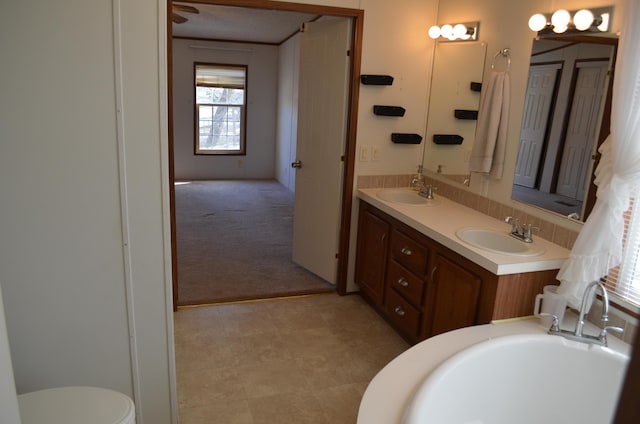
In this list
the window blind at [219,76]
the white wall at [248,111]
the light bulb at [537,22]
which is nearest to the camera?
the light bulb at [537,22]

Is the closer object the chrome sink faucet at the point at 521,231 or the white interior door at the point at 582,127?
the white interior door at the point at 582,127

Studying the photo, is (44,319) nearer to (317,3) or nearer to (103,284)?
(103,284)

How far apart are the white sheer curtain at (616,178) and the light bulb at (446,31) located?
152cm

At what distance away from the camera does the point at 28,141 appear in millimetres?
1727

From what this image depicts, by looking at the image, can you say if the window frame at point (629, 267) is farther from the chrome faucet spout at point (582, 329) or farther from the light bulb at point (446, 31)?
the light bulb at point (446, 31)

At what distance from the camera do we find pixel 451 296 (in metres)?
2.66

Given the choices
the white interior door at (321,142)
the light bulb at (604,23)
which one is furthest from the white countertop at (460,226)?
the light bulb at (604,23)

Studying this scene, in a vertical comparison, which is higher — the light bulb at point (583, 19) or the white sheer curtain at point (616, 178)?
the light bulb at point (583, 19)

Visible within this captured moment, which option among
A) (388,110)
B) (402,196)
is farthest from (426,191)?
(388,110)

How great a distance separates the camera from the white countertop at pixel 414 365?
5.56 feet

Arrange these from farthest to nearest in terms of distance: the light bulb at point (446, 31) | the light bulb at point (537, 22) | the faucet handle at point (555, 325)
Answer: the light bulb at point (446, 31)
the light bulb at point (537, 22)
the faucet handle at point (555, 325)

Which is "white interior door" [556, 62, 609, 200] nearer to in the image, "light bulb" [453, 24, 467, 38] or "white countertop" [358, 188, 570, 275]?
"white countertop" [358, 188, 570, 275]

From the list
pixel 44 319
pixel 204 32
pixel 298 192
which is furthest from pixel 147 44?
pixel 204 32

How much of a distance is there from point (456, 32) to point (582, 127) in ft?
4.36
